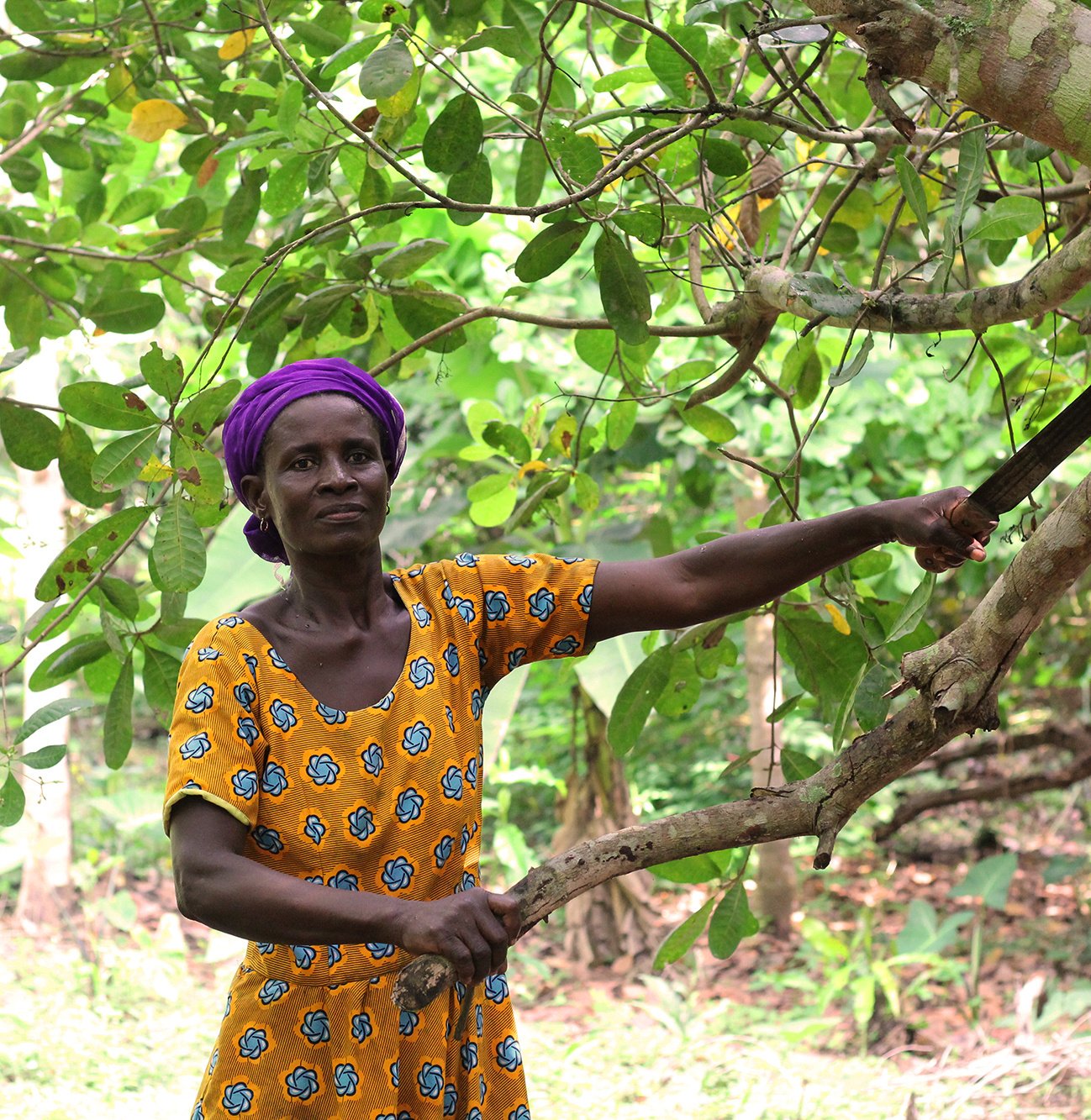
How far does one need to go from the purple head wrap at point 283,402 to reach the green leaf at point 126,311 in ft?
2.13

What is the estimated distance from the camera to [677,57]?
1458 millimetres

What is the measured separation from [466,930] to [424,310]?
1.02 meters

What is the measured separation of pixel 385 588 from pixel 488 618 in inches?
4.6

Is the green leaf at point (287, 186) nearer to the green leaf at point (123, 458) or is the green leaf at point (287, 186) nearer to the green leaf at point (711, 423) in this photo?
the green leaf at point (123, 458)

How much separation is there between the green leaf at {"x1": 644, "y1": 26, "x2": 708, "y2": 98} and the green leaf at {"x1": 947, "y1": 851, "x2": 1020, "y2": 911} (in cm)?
323

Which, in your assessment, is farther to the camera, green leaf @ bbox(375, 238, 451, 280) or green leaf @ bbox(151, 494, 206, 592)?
green leaf @ bbox(375, 238, 451, 280)

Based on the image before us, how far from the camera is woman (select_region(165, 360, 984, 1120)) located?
48.6 inches

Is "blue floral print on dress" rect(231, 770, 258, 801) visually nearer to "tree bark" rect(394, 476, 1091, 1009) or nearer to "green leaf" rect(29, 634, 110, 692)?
"tree bark" rect(394, 476, 1091, 1009)

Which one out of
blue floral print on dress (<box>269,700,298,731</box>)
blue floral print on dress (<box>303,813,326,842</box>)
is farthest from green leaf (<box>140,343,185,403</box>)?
blue floral print on dress (<box>303,813,326,842</box>)

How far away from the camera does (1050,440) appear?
1177 mm

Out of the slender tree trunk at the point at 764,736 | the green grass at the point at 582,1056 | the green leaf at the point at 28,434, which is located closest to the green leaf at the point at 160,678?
the green leaf at the point at 28,434

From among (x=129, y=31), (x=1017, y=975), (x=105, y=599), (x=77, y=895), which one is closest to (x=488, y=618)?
(x=105, y=599)

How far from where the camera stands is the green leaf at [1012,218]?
1335 millimetres

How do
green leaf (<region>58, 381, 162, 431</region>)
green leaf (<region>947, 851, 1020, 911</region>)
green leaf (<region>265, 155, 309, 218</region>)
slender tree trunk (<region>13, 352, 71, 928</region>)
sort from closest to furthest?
green leaf (<region>58, 381, 162, 431</region>), green leaf (<region>265, 155, 309, 218</region>), green leaf (<region>947, 851, 1020, 911</region>), slender tree trunk (<region>13, 352, 71, 928</region>)
